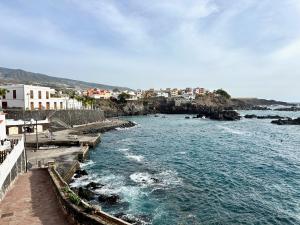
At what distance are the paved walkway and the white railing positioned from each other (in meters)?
0.54

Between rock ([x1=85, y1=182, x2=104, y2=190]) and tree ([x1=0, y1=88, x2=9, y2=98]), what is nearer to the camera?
rock ([x1=85, y1=182, x2=104, y2=190])

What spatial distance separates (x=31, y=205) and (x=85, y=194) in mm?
9208

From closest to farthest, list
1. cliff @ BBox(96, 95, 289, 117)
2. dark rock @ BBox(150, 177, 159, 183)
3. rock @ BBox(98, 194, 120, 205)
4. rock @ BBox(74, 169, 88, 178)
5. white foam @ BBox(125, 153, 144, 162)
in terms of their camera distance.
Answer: rock @ BBox(98, 194, 120, 205), dark rock @ BBox(150, 177, 159, 183), rock @ BBox(74, 169, 88, 178), white foam @ BBox(125, 153, 144, 162), cliff @ BBox(96, 95, 289, 117)

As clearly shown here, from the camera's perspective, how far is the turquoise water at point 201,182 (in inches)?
927

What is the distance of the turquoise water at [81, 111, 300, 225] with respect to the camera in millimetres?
23547

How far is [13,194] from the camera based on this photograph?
1956 centimetres

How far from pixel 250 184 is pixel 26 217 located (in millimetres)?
23246

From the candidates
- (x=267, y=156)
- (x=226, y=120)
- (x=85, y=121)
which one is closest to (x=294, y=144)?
(x=267, y=156)

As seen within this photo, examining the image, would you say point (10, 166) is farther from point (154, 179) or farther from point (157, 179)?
point (157, 179)

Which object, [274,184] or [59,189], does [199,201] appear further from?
[59,189]

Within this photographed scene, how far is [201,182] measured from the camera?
31891mm

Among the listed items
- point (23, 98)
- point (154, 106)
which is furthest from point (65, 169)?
point (154, 106)

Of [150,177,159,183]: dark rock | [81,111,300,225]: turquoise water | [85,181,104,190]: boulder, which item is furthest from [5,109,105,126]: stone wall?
[150,177,159,183]: dark rock

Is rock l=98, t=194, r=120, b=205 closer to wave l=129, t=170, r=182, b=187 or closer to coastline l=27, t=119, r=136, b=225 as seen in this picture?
coastline l=27, t=119, r=136, b=225
